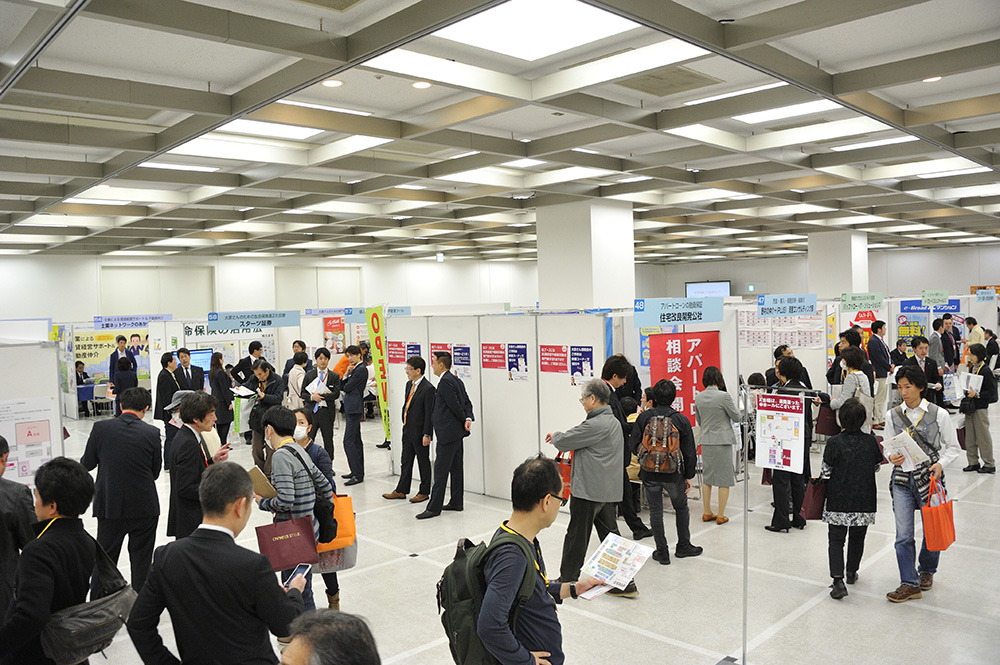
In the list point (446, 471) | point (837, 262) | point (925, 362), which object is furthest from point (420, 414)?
point (837, 262)

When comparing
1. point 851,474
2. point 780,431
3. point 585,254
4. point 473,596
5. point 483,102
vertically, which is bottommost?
point 851,474

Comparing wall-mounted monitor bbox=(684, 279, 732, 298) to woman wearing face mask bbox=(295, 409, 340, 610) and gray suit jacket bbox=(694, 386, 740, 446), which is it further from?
woman wearing face mask bbox=(295, 409, 340, 610)

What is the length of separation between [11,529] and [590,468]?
3.17 metres

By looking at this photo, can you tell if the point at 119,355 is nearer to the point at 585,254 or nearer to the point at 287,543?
the point at 585,254

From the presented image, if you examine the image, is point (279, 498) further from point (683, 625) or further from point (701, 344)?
point (701, 344)

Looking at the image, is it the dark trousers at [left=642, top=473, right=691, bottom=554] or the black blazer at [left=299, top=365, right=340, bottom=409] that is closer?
the dark trousers at [left=642, top=473, right=691, bottom=554]

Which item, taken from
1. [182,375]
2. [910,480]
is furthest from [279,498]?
[182,375]

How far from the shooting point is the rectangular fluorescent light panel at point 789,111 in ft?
21.5

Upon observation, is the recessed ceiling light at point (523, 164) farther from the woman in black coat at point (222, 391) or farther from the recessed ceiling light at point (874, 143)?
the woman in black coat at point (222, 391)

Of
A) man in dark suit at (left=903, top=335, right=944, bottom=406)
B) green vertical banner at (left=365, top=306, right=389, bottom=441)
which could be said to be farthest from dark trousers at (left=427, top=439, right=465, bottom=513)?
man in dark suit at (left=903, top=335, right=944, bottom=406)

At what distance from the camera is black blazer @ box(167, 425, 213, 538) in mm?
4391

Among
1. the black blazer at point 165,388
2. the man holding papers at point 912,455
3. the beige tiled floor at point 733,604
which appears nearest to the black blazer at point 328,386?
the black blazer at point 165,388

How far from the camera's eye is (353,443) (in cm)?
872

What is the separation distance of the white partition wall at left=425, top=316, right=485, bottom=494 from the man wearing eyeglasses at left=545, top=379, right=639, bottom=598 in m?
3.18
